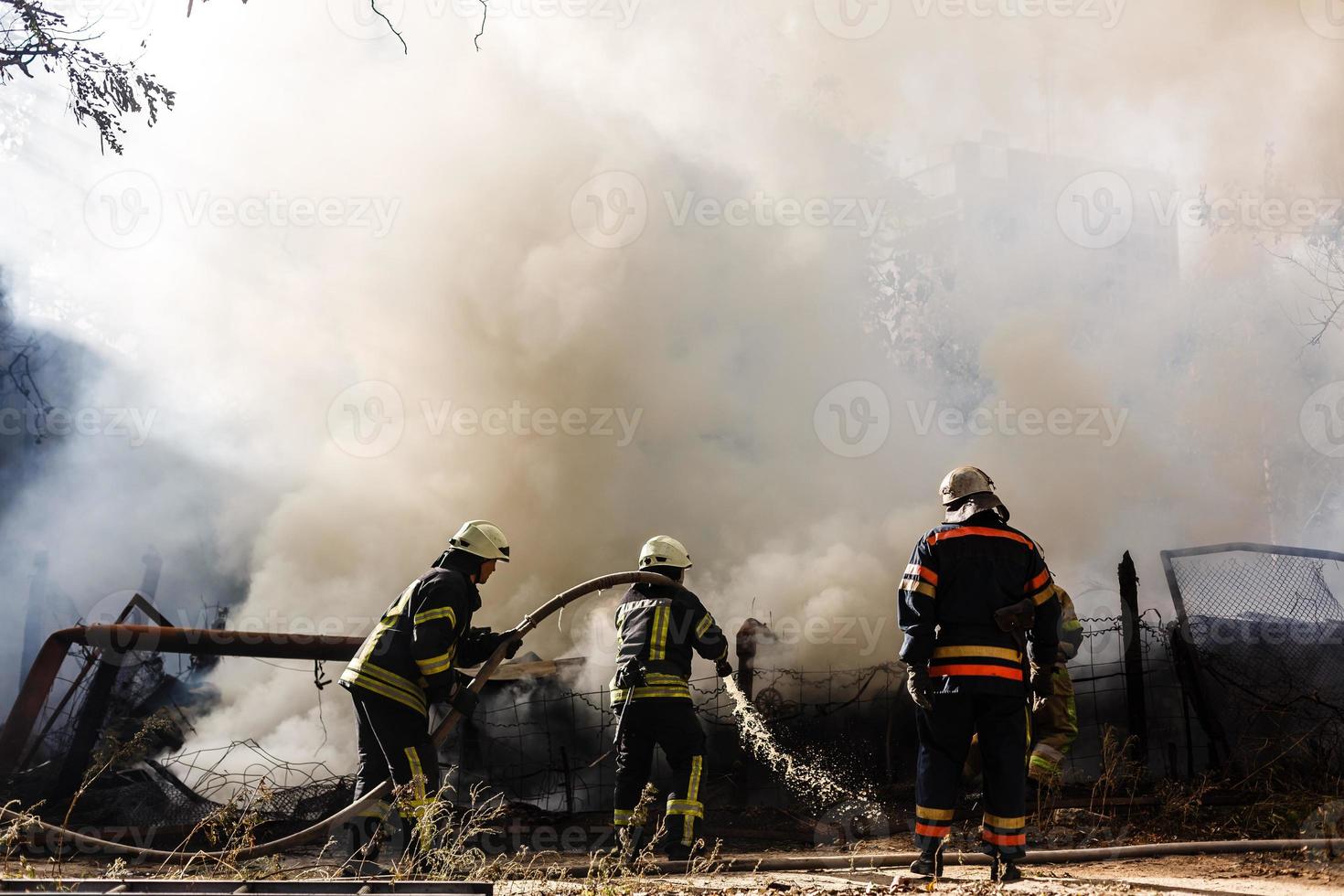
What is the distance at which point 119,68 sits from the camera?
10117 millimetres

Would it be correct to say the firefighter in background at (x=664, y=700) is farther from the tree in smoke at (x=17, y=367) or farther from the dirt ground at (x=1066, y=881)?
the tree in smoke at (x=17, y=367)

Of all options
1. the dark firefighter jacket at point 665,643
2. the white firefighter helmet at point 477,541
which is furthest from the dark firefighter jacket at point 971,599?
the white firefighter helmet at point 477,541

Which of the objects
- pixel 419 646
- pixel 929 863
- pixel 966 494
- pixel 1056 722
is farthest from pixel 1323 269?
pixel 419 646

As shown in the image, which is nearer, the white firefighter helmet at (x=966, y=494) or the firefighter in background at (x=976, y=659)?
the firefighter in background at (x=976, y=659)

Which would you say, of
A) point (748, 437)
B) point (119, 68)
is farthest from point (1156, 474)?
point (119, 68)

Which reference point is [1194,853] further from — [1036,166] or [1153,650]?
[1036,166]

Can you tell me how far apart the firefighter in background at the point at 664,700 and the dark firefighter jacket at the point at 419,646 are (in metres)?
0.95

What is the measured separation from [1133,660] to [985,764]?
10.8 feet

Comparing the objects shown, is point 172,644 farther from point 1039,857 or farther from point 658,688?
point 1039,857

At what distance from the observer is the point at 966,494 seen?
464cm

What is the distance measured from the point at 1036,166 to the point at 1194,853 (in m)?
8.11

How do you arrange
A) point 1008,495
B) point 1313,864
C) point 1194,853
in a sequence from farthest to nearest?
point 1008,495 → point 1194,853 → point 1313,864

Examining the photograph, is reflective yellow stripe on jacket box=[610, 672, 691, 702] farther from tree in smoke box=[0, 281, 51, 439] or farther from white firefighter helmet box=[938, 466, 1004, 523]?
tree in smoke box=[0, 281, 51, 439]

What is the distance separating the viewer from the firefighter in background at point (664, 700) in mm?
5199
